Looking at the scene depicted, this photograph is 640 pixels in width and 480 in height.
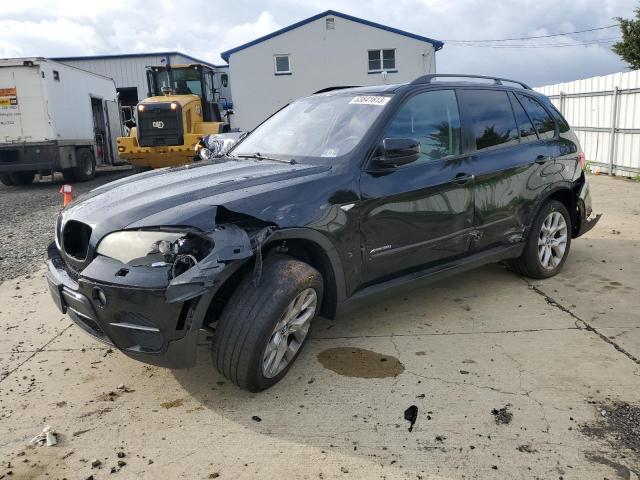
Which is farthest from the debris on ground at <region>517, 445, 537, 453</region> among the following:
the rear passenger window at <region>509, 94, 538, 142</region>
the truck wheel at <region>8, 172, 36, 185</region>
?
the truck wheel at <region>8, 172, 36, 185</region>

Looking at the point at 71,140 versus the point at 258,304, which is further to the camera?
the point at 71,140

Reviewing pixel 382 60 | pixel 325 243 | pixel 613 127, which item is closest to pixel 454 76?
pixel 325 243

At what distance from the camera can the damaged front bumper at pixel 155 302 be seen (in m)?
2.66

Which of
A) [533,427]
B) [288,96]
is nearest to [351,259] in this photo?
[533,427]

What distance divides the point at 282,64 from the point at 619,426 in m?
26.8

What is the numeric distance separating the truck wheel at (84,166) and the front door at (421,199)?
12.9 metres

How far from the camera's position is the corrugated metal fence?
11883 mm

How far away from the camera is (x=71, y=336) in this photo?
4070 millimetres

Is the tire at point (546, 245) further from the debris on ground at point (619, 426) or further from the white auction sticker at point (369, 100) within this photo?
the debris on ground at point (619, 426)

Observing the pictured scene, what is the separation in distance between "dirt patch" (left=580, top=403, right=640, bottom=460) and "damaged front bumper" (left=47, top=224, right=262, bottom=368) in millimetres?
1956

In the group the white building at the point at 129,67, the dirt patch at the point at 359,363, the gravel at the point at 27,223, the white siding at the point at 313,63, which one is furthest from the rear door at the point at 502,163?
the white building at the point at 129,67

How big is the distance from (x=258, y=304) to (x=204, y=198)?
25.8 inches

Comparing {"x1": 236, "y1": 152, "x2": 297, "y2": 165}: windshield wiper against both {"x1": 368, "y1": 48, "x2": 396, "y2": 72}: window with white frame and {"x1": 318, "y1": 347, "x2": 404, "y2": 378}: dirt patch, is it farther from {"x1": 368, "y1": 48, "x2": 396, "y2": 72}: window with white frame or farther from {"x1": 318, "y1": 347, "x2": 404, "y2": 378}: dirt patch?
{"x1": 368, "y1": 48, "x2": 396, "y2": 72}: window with white frame

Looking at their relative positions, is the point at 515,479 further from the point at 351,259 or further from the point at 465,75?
the point at 465,75
